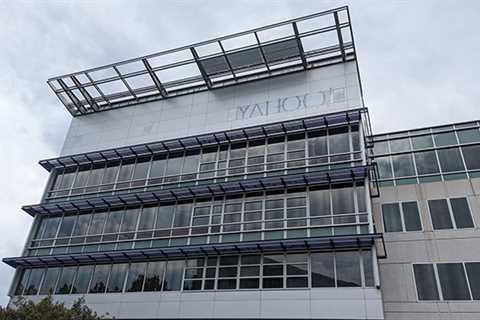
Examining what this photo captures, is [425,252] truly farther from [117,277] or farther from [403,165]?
[117,277]

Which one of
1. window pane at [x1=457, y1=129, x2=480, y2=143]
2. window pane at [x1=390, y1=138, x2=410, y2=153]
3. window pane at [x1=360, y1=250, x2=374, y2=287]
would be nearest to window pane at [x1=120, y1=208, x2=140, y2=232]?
window pane at [x1=360, y1=250, x2=374, y2=287]

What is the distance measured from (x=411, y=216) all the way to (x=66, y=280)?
20497 millimetres

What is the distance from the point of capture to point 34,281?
24.9 metres

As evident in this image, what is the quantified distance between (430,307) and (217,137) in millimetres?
14946

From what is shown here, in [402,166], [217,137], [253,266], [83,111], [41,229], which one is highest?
[83,111]

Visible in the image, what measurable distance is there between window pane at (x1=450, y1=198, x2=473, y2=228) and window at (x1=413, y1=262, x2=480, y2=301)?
2.16 meters

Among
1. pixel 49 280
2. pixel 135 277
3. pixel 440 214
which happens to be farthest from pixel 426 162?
pixel 49 280

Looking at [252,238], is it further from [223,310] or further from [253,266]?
[223,310]

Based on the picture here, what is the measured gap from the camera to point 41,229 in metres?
27.0

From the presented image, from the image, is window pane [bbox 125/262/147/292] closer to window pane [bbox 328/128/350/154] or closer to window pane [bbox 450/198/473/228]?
window pane [bbox 328/128/350/154]

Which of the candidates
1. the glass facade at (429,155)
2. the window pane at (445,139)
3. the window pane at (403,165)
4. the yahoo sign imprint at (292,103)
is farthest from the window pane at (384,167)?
the yahoo sign imprint at (292,103)

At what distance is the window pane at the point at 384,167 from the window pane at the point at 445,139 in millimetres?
3136

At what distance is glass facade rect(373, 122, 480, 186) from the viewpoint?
75.4 feet

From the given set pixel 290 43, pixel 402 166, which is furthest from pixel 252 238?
pixel 290 43
